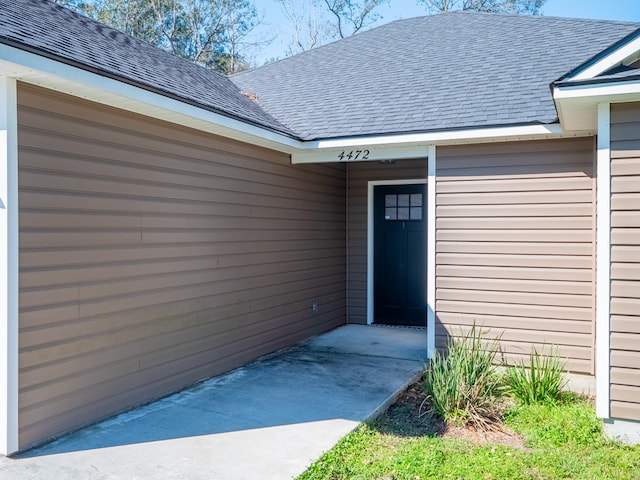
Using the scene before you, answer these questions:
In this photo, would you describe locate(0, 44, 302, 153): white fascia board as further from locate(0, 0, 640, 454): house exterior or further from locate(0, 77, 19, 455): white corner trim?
locate(0, 77, 19, 455): white corner trim

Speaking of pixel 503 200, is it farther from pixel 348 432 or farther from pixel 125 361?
pixel 125 361

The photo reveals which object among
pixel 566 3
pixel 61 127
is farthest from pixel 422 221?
pixel 566 3

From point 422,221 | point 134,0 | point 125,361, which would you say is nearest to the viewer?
point 125,361

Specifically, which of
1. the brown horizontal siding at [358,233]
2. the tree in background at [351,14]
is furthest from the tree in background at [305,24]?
the brown horizontal siding at [358,233]

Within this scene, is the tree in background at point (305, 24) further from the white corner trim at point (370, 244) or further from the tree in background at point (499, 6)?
the white corner trim at point (370, 244)

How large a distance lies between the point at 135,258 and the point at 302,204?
304 centimetres

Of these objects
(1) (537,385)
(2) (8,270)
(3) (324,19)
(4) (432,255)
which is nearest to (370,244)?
(4) (432,255)

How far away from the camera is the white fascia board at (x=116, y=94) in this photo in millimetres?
3207

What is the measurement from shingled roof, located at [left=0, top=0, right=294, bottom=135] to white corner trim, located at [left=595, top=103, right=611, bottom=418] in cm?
316

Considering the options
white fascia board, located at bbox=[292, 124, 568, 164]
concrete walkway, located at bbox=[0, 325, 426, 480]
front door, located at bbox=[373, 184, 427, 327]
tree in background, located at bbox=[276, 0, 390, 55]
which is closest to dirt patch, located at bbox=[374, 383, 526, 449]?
concrete walkway, located at bbox=[0, 325, 426, 480]

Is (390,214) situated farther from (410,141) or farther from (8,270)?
(8,270)

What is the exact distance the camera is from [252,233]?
601 centimetres

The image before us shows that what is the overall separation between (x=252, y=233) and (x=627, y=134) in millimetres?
3769

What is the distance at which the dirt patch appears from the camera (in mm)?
3900
